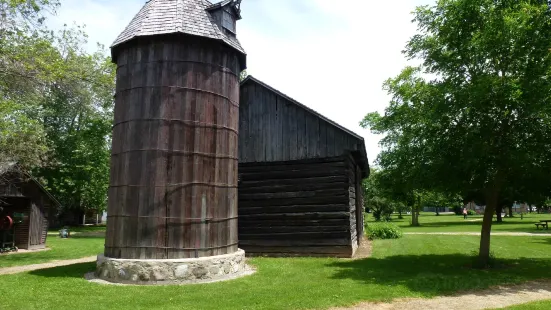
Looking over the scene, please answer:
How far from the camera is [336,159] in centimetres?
1614

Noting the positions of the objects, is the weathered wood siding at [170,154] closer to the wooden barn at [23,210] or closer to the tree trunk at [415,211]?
the wooden barn at [23,210]

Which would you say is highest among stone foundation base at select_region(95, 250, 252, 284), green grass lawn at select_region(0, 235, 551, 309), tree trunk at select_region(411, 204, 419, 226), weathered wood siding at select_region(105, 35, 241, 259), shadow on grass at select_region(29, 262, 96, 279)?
weathered wood siding at select_region(105, 35, 241, 259)

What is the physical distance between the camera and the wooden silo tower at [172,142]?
11.4 m

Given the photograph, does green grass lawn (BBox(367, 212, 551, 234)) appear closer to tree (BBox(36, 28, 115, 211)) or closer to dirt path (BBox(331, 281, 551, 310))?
dirt path (BBox(331, 281, 551, 310))

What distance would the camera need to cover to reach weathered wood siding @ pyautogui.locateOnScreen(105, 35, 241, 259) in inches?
450

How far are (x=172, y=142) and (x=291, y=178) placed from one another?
6.44m

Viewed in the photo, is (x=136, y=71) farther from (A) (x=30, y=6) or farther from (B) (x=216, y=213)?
(A) (x=30, y=6)

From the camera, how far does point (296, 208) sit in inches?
653

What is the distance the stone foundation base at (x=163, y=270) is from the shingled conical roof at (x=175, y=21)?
6.67 metres

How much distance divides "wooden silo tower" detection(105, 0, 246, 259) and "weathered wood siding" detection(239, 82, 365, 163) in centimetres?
425

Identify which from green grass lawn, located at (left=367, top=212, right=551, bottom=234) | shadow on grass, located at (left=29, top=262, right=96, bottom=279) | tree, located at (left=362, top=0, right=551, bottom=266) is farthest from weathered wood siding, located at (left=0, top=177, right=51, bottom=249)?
green grass lawn, located at (left=367, top=212, right=551, bottom=234)

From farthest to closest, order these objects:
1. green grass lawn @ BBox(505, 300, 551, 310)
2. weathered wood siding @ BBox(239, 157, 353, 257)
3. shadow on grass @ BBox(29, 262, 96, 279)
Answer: weathered wood siding @ BBox(239, 157, 353, 257)
shadow on grass @ BBox(29, 262, 96, 279)
green grass lawn @ BBox(505, 300, 551, 310)

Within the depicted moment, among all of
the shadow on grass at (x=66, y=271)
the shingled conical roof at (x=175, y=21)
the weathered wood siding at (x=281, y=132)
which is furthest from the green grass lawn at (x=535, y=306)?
the shadow on grass at (x=66, y=271)

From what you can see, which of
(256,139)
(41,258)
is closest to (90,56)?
(41,258)
